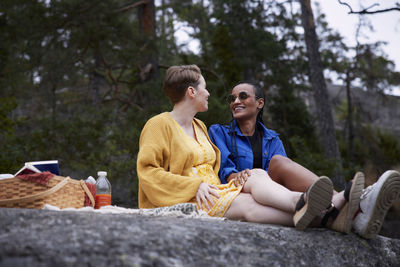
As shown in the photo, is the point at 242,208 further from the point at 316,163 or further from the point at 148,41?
the point at 148,41

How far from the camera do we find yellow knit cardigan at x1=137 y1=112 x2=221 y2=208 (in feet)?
9.91

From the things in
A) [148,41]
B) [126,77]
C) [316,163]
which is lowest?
[316,163]

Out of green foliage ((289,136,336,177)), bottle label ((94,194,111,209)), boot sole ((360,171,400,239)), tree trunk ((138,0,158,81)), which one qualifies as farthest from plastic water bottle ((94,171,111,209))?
tree trunk ((138,0,158,81))

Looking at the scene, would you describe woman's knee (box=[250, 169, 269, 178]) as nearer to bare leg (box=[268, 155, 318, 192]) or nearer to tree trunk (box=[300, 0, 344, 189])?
bare leg (box=[268, 155, 318, 192])

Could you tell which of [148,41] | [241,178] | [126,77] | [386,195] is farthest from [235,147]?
[126,77]

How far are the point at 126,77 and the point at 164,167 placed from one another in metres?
9.27

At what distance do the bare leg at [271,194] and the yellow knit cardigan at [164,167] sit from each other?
0.40 m

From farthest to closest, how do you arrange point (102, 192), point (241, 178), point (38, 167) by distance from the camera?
point (102, 192) < point (241, 178) < point (38, 167)

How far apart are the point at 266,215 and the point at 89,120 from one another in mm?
6228

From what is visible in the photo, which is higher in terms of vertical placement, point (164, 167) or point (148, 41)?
point (148, 41)

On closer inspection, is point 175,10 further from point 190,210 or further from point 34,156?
point 190,210

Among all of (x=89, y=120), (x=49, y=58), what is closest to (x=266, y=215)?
(x=89, y=120)

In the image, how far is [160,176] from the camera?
9.98ft

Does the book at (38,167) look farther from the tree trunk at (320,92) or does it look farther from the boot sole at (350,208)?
the tree trunk at (320,92)
